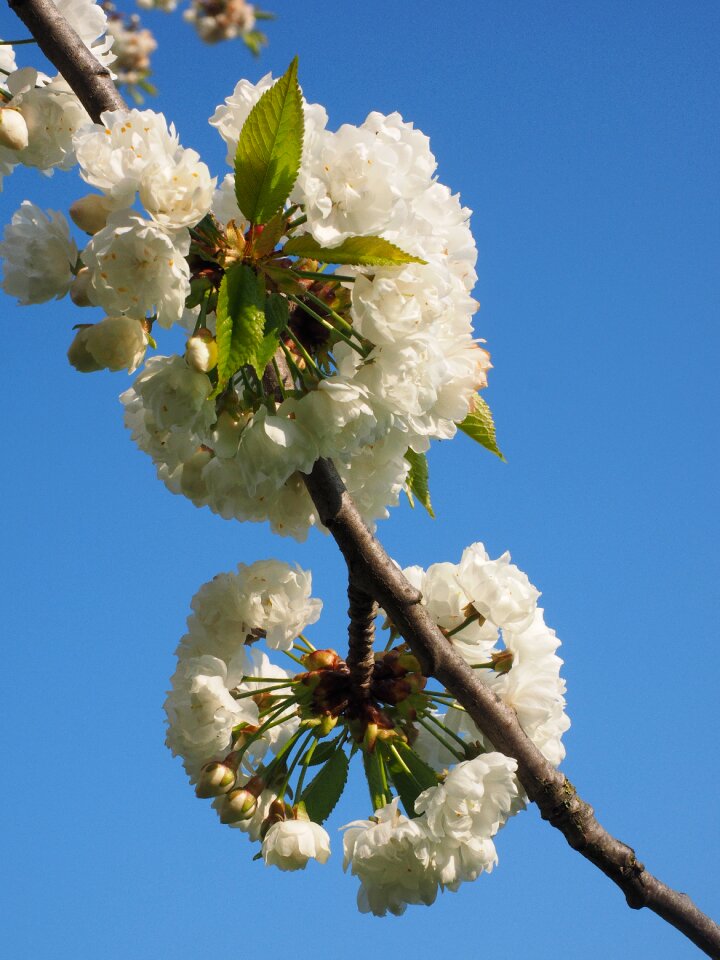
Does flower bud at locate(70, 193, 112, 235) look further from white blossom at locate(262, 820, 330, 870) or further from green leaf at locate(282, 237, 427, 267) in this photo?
white blossom at locate(262, 820, 330, 870)

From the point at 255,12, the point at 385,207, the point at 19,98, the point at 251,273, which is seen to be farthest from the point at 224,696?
the point at 255,12

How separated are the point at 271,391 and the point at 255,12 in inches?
229

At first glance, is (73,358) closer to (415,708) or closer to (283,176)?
(283,176)

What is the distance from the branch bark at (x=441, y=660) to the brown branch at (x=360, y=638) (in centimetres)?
4

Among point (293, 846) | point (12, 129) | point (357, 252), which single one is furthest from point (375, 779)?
point (12, 129)

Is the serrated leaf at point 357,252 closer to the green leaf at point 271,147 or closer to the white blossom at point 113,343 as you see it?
the green leaf at point 271,147

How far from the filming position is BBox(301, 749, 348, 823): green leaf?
251 centimetres

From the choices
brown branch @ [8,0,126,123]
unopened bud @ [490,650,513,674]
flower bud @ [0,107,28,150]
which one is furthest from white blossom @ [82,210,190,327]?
unopened bud @ [490,650,513,674]

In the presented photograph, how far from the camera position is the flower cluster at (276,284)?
5.69ft

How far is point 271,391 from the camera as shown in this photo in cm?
200

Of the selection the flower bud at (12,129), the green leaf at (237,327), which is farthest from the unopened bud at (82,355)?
the flower bud at (12,129)

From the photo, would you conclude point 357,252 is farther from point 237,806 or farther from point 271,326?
point 237,806

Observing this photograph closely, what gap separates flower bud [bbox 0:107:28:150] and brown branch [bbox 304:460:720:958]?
102cm

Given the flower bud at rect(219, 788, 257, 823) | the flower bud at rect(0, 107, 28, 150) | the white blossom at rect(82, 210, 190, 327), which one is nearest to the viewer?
the white blossom at rect(82, 210, 190, 327)
